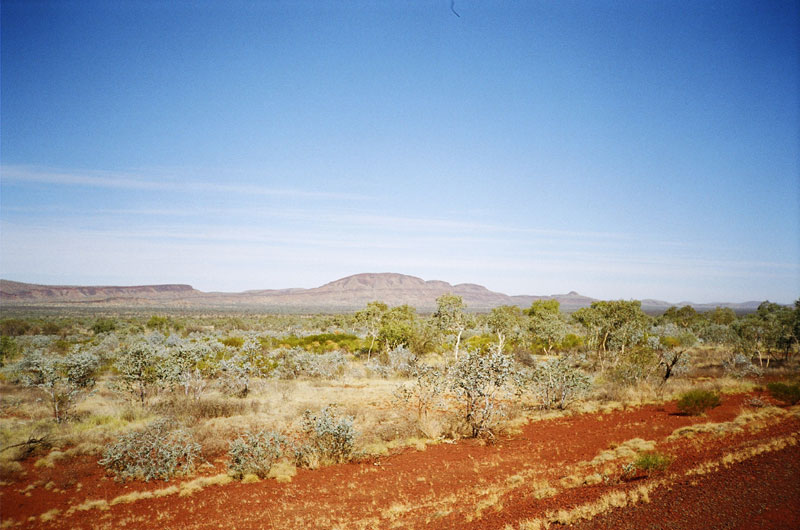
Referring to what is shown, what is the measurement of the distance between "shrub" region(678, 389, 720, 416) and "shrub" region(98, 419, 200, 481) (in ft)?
57.4

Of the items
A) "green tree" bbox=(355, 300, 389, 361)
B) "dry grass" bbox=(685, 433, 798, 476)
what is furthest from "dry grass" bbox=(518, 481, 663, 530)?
"green tree" bbox=(355, 300, 389, 361)

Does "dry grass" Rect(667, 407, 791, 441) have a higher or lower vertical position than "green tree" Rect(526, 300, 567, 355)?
lower

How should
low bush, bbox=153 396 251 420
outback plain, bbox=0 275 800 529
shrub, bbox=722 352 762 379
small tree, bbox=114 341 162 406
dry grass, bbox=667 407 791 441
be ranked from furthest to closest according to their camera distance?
shrub, bbox=722 352 762 379 → small tree, bbox=114 341 162 406 → low bush, bbox=153 396 251 420 → dry grass, bbox=667 407 791 441 → outback plain, bbox=0 275 800 529

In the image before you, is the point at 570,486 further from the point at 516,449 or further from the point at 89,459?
the point at 89,459

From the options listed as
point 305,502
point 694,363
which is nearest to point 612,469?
point 305,502

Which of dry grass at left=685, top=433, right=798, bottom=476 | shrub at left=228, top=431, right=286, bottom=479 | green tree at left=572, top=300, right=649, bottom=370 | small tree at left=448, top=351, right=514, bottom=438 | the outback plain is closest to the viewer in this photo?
the outback plain

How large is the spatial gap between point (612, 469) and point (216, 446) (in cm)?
1104

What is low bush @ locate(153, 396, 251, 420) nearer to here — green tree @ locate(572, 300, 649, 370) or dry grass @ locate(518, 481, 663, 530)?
dry grass @ locate(518, 481, 663, 530)

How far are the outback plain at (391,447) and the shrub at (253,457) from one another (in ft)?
0.17

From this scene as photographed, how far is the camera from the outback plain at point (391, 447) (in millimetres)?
7500

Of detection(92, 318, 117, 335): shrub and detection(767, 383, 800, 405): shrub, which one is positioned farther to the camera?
detection(92, 318, 117, 335): shrub

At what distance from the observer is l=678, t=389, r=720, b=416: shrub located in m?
15.0

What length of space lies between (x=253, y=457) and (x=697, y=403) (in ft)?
53.1

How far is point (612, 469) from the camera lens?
9.17m
